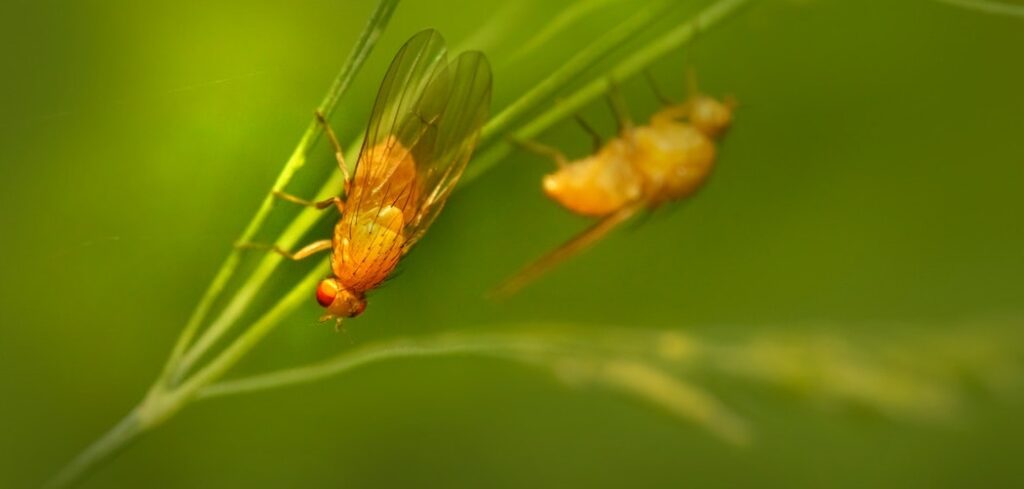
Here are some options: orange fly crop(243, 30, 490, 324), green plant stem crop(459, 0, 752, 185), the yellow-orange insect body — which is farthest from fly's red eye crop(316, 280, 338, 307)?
the yellow-orange insect body

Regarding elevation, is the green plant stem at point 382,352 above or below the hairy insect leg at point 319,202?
below

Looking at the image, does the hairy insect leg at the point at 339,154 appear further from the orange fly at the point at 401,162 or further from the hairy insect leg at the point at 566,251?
the hairy insect leg at the point at 566,251

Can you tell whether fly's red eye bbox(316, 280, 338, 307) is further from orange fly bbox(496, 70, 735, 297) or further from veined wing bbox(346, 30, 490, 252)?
orange fly bbox(496, 70, 735, 297)

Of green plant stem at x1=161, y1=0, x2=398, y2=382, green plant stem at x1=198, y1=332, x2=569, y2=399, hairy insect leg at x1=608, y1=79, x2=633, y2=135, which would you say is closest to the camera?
green plant stem at x1=161, y1=0, x2=398, y2=382

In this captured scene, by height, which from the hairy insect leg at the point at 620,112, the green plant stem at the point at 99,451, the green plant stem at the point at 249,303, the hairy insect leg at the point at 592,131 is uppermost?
the hairy insect leg at the point at 620,112

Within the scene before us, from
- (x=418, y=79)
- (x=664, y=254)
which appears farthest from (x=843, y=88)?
(x=418, y=79)

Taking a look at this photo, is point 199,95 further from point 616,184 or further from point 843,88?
point 843,88

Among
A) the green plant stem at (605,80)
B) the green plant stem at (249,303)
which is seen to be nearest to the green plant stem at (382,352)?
A: the green plant stem at (249,303)

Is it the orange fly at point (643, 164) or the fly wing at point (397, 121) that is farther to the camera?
the orange fly at point (643, 164)
